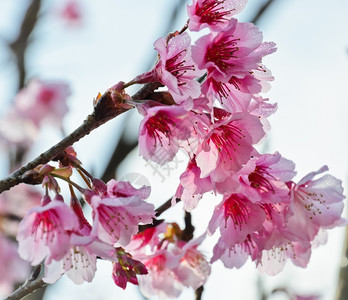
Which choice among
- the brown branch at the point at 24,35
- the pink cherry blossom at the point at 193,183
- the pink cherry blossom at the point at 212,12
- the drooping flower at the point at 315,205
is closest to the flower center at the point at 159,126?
the pink cherry blossom at the point at 193,183

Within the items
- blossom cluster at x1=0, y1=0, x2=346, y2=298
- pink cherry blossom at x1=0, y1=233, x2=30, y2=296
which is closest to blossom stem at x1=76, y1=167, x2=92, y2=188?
blossom cluster at x1=0, y1=0, x2=346, y2=298

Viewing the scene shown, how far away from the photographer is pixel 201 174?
1255 millimetres

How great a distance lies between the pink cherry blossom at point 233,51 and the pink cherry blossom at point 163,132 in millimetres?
128

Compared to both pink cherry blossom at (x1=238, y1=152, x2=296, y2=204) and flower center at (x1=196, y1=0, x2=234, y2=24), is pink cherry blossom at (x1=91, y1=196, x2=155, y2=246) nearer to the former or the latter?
pink cherry blossom at (x1=238, y1=152, x2=296, y2=204)

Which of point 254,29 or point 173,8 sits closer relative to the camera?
→ point 254,29

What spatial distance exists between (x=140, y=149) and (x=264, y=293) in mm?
2170

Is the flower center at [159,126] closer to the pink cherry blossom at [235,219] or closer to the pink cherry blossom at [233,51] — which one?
the pink cherry blossom at [233,51]

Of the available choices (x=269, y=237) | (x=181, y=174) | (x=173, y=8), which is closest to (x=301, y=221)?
(x=269, y=237)

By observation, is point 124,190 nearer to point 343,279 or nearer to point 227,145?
point 227,145

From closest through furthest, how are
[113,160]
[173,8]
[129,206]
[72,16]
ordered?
[129,206] < [113,160] < [173,8] < [72,16]

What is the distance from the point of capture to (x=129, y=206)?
3.91ft

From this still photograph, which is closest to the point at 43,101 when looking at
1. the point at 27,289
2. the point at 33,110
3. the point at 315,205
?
the point at 33,110

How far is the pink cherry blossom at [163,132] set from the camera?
116cm

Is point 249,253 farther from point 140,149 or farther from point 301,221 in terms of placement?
point 140,149
